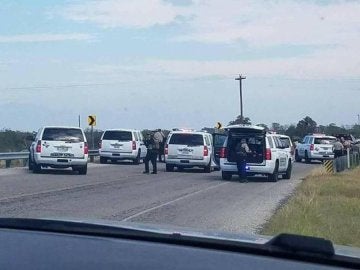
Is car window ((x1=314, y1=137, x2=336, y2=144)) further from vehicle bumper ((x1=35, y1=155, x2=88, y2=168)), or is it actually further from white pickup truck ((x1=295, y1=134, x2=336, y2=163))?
vehicle bumper ((x1=35, y1=155, x2=88, y2=168))

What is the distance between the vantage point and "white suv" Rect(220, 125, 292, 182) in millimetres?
28875

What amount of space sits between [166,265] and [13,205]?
50.2 ft

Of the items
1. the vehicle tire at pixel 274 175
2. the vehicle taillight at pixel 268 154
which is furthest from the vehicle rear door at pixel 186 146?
the vehicle taillight at pixel 268 154

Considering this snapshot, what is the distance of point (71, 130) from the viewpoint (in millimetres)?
30984

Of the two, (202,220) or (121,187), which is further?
(121,187)

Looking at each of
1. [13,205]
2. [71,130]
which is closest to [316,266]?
[13,205]

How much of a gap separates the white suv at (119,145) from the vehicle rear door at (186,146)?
6950mm

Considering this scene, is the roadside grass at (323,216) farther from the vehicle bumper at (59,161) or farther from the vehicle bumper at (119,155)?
the vehicle bumper at (119,155)

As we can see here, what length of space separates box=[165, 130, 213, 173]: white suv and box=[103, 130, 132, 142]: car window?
690 centimetres

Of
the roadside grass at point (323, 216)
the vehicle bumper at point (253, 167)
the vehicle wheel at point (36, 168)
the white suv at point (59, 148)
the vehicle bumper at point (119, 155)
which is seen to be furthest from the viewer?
the vehicle bumper at point (119, 155)

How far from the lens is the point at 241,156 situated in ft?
93.1

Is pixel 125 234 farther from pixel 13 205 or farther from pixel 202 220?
pixel 13 205

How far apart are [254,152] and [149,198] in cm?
894

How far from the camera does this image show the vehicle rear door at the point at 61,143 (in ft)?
99.9
